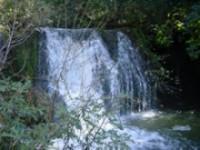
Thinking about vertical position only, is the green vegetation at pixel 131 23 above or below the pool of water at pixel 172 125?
above

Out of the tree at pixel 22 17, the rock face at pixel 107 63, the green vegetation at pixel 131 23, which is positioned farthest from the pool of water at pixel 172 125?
the tree at pixel 22 17

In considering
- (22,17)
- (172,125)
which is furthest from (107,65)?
(22,17)

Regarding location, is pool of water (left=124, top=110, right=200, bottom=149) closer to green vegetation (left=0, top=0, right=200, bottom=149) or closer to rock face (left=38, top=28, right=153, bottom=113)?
rock face (left=38, top=28, right=153, bottom=113)

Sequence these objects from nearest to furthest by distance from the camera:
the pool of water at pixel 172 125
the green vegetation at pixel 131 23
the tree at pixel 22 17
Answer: the tree at pixel 22 17
the green vegetation at pixel 131 23
the pool of water at pixel 172 125

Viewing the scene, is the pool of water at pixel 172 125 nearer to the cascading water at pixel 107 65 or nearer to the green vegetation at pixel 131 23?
the cascading water at pixel 107 65

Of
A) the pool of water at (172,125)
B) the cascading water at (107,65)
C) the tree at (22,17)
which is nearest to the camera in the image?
the tree at (22,17)

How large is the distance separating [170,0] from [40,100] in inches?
191

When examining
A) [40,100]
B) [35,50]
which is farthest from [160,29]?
[40,100]

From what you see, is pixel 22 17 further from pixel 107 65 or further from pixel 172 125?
pixel 107 65

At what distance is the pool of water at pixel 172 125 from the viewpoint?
6375 millimetres

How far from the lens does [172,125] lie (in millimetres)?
7012

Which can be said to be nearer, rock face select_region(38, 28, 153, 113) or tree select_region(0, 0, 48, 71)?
tree select_region(0, 0, 48, 71)

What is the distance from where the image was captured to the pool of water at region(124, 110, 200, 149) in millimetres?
6375

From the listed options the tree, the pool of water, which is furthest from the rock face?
the tree
